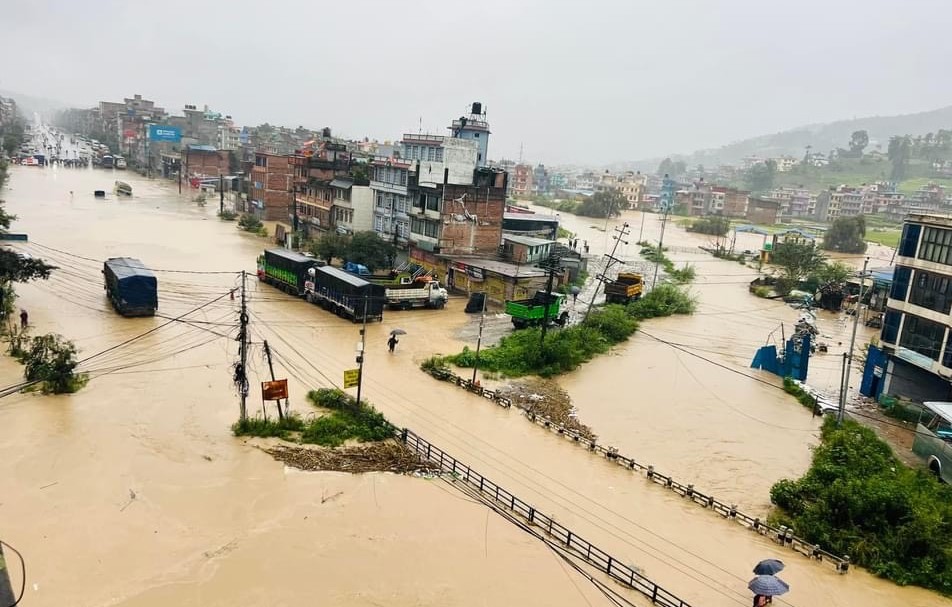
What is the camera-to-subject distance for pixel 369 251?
3734cm

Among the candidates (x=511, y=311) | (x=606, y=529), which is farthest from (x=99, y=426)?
(x=511, y=311)

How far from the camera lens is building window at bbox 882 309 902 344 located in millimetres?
21516

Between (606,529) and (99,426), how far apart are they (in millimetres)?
12856

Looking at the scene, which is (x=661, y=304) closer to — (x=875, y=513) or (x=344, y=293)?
(x=344, y=293)

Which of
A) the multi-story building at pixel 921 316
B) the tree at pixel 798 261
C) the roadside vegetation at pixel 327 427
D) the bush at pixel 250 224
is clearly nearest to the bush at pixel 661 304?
the tree at pixel 798 261

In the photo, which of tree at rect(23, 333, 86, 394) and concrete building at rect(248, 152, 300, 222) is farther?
concrete building at rect(248, 152, 300, 222)

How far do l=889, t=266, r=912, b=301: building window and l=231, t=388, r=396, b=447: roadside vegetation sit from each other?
1718cm

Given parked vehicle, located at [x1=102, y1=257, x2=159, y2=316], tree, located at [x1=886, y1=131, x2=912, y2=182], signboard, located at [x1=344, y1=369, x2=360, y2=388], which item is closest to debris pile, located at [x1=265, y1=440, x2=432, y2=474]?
signboard, located at [x1=344, y1=369, x2=360, y2=388]

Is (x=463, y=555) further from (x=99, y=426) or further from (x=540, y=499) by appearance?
(x=99, y=426)

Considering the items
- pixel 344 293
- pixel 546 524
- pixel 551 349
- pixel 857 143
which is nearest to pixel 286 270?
pixel 344 293

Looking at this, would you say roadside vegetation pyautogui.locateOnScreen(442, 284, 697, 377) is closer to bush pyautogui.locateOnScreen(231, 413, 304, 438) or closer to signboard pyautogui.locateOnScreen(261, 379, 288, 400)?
bush pyautogui.locateOnScreen(231, 413, 304, 438)

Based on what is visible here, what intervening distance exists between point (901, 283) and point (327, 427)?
62.3ft

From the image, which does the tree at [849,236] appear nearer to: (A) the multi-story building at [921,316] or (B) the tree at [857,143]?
(A) the multi-story building at [921,316]

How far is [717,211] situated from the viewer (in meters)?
107
